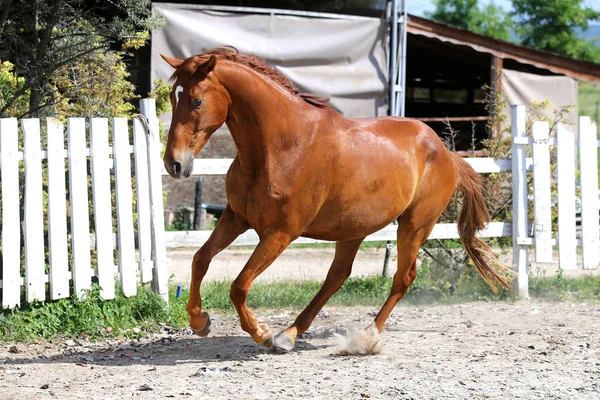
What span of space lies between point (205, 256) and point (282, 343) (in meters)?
0.87

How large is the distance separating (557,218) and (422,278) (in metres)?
1.70

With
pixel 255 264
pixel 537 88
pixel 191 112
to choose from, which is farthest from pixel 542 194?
pixel 537 88

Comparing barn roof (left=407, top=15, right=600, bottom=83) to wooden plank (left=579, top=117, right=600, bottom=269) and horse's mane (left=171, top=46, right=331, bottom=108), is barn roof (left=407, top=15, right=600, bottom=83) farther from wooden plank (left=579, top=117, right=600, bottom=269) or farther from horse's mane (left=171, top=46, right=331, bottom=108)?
horse's mane (left=171, top=46, right=331, bottom=108)

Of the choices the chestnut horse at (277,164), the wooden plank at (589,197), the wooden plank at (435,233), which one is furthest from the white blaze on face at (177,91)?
the wooden plank at (589,197)

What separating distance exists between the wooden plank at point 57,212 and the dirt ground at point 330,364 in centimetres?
48

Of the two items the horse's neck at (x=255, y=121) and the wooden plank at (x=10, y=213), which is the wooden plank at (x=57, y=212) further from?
the horse's neck at (x=255, y=121)

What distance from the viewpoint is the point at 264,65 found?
587cm

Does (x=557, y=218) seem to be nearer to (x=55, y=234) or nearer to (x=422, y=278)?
(x=422, y=278)

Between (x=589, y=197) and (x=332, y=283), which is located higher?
(x=589, y=197)

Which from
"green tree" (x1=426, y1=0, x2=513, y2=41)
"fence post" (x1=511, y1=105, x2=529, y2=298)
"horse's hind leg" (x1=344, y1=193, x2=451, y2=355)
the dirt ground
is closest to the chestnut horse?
"horse's hind leg" (x1=344, y1=193, x2=451, y2=355)

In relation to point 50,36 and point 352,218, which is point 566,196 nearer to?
point 352,218

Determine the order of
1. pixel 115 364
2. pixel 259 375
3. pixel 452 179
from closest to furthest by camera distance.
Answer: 1. pixel 259 375
2. pixel 115 364
3. pixel 452 179

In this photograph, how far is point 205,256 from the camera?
5.78 metres

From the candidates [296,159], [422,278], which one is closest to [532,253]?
[422,278]
